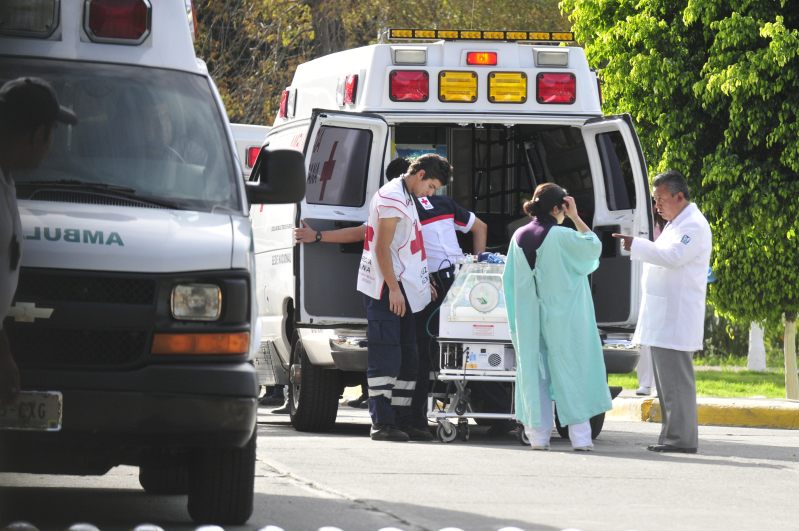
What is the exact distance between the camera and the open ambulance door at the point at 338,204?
11508mm

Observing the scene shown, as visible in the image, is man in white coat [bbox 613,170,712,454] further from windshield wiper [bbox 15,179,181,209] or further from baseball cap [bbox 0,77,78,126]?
baseball cap [bbox 0,77,78,126]

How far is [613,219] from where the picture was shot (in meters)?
12.0

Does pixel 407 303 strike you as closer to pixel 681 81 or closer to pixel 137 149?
pixel 137 149

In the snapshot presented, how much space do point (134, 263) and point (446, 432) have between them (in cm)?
537

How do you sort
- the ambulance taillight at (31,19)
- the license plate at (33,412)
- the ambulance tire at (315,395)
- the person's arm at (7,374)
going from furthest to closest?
the ambulance tire at (315,395)
the ambulance taillight at (31,19)
the license plate at (33,412)
the person's arm at (7,374)

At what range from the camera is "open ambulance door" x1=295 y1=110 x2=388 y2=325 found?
11.5 meters

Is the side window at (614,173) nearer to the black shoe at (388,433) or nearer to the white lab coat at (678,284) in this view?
the white lab coat at (678,284)

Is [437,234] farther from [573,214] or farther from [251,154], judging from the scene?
[251,154]

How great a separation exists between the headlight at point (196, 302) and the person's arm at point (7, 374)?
62 cm

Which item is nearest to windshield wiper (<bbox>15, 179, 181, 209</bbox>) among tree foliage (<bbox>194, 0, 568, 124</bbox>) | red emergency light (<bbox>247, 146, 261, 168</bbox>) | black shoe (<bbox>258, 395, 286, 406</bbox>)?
red emergency light (<bbox>247, 146, 261, 168</bbox>)

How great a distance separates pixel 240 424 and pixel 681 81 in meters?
12.5

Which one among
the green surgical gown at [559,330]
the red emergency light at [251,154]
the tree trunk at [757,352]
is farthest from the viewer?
the tree trunk at [757,352]

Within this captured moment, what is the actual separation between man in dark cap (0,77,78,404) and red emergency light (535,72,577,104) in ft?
19.2

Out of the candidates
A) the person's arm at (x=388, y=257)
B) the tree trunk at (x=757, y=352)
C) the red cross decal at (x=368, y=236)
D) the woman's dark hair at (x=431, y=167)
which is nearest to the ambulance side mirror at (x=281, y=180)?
the person's arm at (x=388, y=257)
